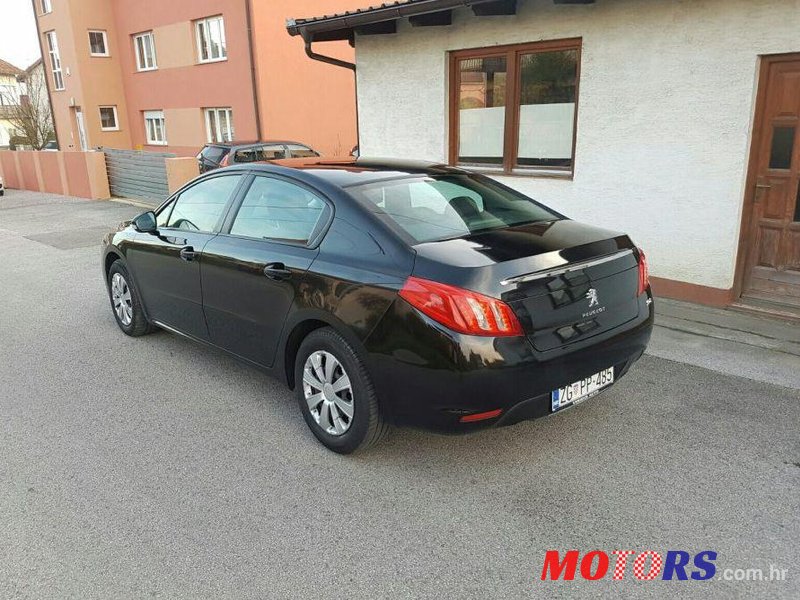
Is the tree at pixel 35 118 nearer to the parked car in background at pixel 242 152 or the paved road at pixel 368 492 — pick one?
the parked car in background at pixel 242 152

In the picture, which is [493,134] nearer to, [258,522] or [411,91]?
[411,91]

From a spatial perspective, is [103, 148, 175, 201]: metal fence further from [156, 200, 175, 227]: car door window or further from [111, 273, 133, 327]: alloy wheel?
[156, 200, 175, 227]: car door window

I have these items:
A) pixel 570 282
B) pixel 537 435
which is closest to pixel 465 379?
pixel 570 282

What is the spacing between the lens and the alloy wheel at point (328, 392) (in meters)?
3.41

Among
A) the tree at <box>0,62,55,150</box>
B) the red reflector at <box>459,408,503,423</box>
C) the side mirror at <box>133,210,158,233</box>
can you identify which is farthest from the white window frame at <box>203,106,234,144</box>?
the red reflector at <box>459,408,503,423</box>

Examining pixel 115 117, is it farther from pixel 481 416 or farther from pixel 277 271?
pixel 481 416

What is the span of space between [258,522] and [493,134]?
20.1 feet

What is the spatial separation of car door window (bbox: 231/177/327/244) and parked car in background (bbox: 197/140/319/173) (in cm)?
975

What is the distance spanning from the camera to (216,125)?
20719mm

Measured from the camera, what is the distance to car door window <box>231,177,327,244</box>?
3.71 metres

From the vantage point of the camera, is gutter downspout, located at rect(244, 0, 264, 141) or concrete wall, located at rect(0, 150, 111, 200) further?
concrete wall, located at rect(0, 150, 111, 200)

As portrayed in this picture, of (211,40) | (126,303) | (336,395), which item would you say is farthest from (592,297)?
(211,40)

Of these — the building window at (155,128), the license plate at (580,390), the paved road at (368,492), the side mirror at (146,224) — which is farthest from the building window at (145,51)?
the license plate at (580,390)

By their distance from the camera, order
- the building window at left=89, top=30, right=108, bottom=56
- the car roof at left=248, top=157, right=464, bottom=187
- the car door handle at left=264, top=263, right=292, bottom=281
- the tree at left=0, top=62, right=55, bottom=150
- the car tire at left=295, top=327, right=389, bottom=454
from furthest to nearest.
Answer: the tree at left=0, top=62, right=55, bottom=150 < the building window at left=89, top=30, right=108, bottom=56 < the car roof at left=248, top=157, right=464, bottom=187 < the car door handle at left=264, top=263, right=292, bottom=281 < the car tire at left=295, top=327, right=389, bottom=454
